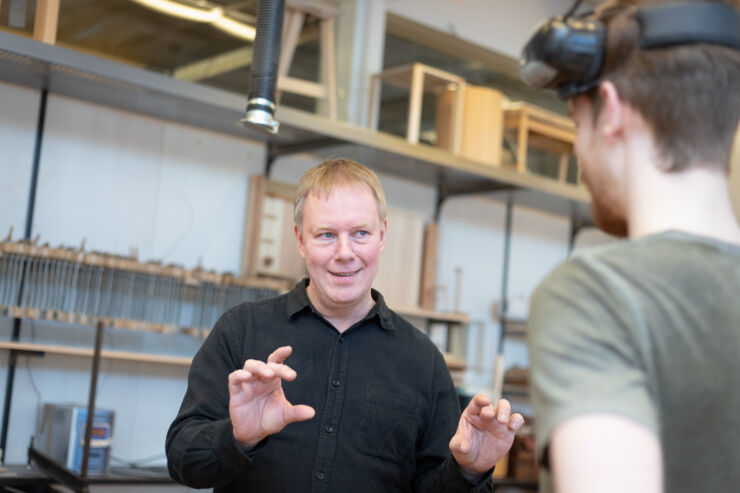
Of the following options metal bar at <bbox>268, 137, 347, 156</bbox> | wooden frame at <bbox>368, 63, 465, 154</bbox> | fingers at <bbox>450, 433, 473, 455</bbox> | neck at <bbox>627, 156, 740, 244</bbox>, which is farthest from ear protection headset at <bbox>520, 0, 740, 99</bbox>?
wooden frame at <bbox>368, 63, 465, 154</bbox>

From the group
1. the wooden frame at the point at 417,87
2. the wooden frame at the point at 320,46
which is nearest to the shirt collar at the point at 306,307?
the wooden frame at the point at 320,46

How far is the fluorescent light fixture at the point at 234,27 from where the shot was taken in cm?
421

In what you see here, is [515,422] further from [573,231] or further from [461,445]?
[573,231]

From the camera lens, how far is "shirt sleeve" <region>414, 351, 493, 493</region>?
61.8 inches

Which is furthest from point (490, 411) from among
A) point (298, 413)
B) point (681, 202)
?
point (681, 202)

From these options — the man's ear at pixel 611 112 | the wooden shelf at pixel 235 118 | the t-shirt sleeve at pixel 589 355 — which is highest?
the wooden shelf at pixel 235 118

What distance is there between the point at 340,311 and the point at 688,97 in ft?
3.61

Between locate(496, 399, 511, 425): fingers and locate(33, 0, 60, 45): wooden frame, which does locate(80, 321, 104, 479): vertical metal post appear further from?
locate(496, 399, 511, 425): fingers

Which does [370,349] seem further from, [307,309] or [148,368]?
[148,368]

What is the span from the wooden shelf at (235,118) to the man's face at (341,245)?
1658mm

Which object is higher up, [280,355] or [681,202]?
[681,202]

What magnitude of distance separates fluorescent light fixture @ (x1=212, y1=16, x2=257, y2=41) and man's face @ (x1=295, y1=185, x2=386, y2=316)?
8.89ft

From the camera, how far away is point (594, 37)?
819mm

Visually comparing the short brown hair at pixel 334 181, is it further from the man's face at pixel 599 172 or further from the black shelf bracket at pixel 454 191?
the black shelf bracket at pixel 454 191
